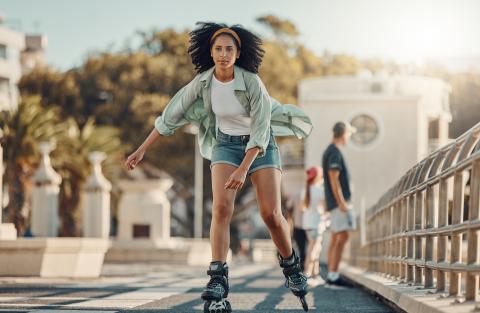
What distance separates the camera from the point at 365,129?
55.4 metres

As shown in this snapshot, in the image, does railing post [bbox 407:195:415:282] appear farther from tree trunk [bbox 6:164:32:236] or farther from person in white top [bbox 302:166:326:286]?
tree trunk [bbox 6:164:32:236]

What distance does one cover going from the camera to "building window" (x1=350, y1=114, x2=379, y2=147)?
55.0 m


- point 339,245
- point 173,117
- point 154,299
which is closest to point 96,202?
point 339,245

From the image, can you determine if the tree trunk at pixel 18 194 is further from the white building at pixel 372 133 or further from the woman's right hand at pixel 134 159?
the woman's right hand at pixel 134 159

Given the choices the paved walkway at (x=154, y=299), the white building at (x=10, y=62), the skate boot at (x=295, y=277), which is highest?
the white building at (x=10, y=62)

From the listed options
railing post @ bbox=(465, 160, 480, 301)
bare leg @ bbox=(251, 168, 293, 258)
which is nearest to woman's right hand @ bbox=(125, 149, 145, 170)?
bare leg @ bbox=(251, 168, 293, 258)

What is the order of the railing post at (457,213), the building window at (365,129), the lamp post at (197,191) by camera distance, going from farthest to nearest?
1. the lamp post at (197,191)
2. the building window at (365,129)
3. the railing post at (457,213)

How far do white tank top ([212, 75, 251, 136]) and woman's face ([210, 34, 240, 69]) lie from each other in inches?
5.2

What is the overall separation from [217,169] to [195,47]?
0.88 metres

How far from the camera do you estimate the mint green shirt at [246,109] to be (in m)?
7.55

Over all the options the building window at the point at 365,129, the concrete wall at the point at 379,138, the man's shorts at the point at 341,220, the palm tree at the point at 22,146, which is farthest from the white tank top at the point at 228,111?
the building window at the point at 365,129

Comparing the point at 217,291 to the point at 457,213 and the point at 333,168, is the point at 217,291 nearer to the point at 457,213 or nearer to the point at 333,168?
the point at 457,213

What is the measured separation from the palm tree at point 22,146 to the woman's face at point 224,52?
28361 mm

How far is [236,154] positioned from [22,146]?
1269 inches
